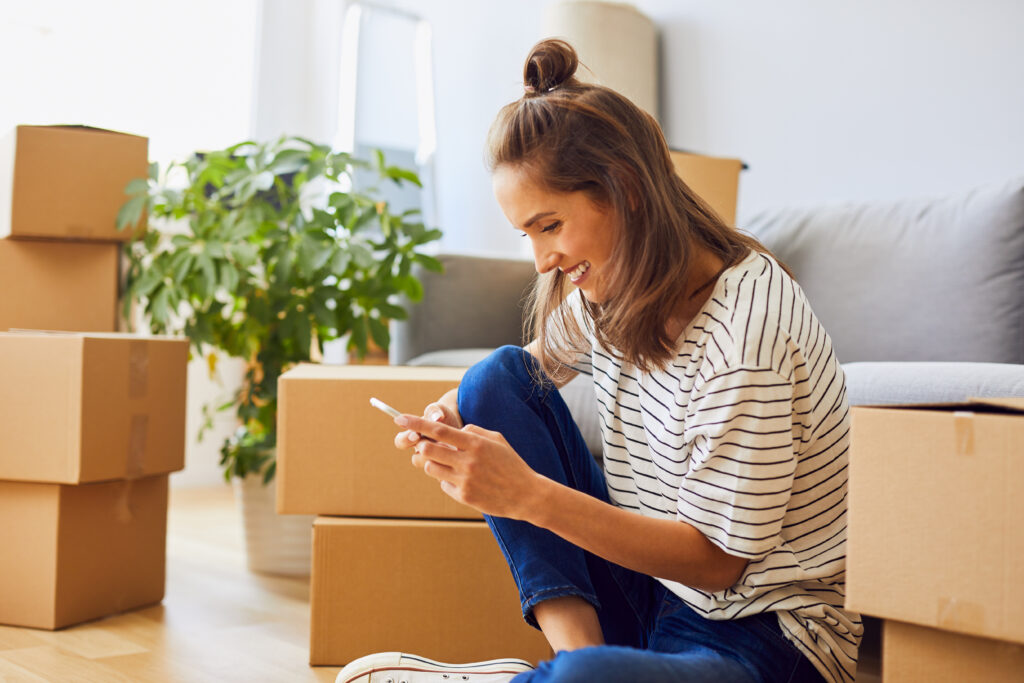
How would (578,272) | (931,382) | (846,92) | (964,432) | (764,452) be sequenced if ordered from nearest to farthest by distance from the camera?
(964,432) < (764,452) < (578,272) < (931,382) < (846,92)

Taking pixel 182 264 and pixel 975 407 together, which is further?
pixel 182 264

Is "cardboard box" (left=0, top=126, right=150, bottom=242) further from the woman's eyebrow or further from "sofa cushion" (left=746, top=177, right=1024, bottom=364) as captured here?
"sofa cushion" (left=746, top=177, right=1024, bottom=364)

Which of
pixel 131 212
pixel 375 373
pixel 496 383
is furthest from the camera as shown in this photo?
pixel 131 212

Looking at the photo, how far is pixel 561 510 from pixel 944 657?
302 millimetres

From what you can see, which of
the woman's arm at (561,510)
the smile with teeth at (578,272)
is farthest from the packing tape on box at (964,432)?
the smile with teeth at (578,272)

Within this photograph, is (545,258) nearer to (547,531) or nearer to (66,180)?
(547,531)

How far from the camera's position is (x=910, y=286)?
4.81 ft

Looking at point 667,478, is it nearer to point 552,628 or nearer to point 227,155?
point 552,628

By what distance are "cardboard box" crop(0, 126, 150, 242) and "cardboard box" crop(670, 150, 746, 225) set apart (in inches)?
37.2

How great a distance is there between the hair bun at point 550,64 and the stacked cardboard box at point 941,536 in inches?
16.2

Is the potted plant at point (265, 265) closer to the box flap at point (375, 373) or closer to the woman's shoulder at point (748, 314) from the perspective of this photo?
the box flap at point (375, 373)

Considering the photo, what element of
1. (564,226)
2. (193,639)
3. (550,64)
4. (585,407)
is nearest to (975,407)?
(564,226)

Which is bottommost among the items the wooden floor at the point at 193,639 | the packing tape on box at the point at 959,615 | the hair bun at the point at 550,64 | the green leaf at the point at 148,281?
the wooden floor at the point at 193,639

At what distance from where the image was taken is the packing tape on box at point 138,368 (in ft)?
4.63
